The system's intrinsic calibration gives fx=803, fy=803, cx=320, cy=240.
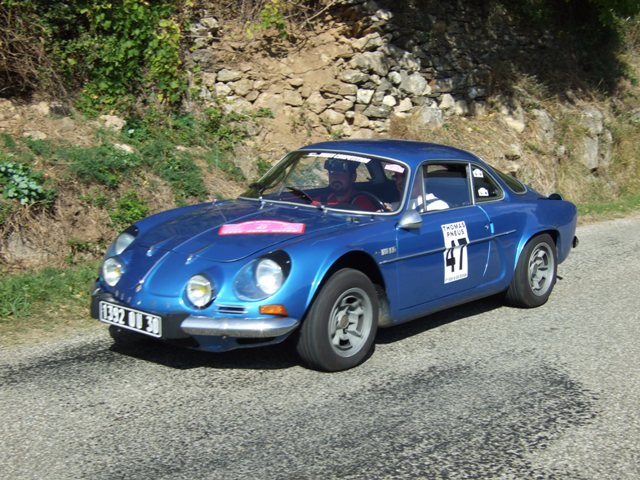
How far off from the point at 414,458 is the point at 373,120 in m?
8.93

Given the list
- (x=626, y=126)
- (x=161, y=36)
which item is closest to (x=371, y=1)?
(x=161, y=36)

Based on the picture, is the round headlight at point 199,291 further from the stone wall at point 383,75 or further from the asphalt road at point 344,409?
the stone wall at point 383,75

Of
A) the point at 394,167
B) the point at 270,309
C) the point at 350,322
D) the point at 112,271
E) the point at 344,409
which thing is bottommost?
the point at 344,409

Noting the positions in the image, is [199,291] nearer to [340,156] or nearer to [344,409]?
[344,409]

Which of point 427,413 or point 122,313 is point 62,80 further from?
point 427,413

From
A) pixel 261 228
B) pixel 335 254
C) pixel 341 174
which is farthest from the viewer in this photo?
pixel 341 174

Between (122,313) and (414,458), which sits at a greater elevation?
(122,313)

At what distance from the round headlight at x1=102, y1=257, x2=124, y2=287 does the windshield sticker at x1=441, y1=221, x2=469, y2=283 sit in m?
2.35

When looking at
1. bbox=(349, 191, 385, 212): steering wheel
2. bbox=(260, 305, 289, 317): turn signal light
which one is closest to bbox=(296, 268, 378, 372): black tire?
bbox=(260, 305, 289, 317): turn signal light

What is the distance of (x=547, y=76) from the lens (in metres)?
15.9

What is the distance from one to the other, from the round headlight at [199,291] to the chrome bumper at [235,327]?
118 millimetres

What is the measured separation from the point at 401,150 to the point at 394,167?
315 millimetres

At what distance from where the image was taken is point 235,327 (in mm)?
4840

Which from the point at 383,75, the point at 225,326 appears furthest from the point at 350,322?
the point at 383,75
